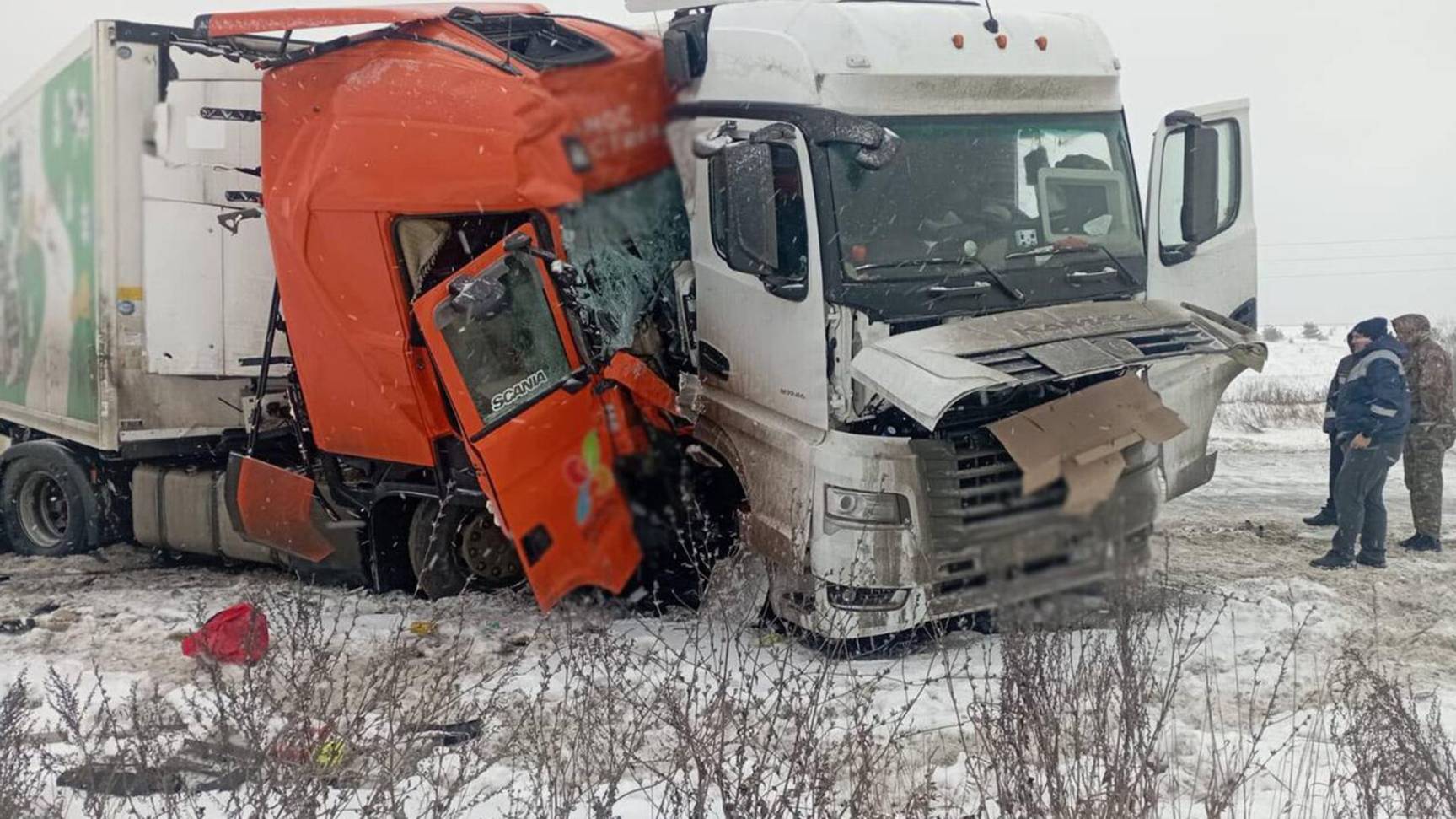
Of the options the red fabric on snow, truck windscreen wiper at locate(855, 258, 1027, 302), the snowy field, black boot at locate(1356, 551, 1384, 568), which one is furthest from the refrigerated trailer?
black boot at locate(1356, 551, 1384, 568)

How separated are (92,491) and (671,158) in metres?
8.07

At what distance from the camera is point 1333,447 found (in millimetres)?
8250

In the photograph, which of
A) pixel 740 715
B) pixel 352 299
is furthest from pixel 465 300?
pixel 352 299

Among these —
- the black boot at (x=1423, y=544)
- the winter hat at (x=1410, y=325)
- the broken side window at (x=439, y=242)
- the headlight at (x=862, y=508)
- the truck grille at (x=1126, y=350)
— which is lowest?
the black boot at (x=1423, y=544)

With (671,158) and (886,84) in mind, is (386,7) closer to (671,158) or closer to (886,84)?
(886,84)

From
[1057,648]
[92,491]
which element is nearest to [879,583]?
[1057,648]

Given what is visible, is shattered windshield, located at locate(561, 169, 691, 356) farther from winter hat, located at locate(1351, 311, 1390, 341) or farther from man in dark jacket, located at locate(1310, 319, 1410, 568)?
winter hat, located at locate(1351, 311, 1390, 341)

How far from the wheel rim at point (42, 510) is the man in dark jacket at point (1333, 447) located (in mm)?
8665

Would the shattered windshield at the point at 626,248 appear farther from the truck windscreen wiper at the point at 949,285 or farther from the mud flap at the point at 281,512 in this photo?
the mud flap at the point at 281,512

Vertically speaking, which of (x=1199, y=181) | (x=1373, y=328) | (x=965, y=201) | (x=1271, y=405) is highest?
(x=1199, y=181)

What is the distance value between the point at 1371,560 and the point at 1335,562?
23cm

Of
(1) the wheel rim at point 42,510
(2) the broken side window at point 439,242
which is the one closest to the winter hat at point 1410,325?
(2) the broken side window at point 439,242

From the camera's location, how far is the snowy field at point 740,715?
323 centimetres

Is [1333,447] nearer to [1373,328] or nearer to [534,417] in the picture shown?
[1373,328]
